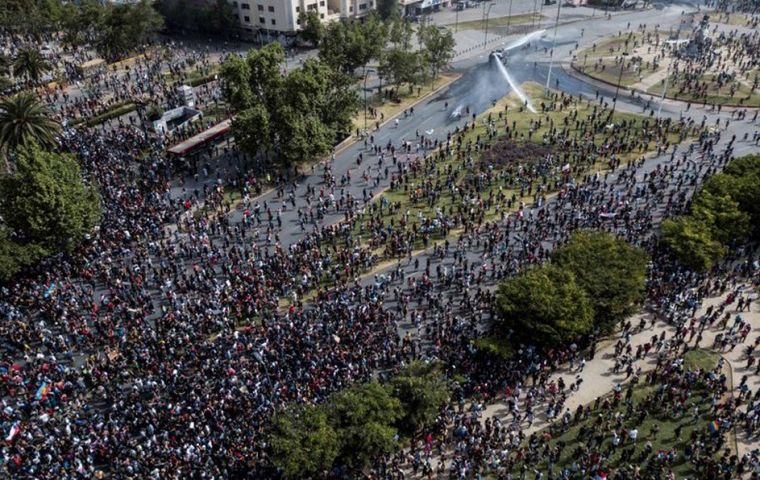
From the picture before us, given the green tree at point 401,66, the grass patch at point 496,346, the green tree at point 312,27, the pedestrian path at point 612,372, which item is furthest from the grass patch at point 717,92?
the grass patch at point 496,346

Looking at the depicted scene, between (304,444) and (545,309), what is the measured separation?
16218 millimetres

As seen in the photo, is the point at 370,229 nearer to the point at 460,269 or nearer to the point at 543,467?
the point at 460,269

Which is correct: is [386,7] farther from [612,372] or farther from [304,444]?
[304,444]

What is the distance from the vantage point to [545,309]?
114 ft

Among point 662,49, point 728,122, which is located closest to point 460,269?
point 728,122

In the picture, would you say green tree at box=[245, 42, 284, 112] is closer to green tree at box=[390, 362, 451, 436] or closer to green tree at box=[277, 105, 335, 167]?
green tree at box=[277, 105, 335, 167]

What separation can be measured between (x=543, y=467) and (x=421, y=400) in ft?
23.8

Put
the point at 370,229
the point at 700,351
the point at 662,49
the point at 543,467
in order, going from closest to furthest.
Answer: the point at 543,467, the point at 700,351, the point at 370,229, the point at 662,49

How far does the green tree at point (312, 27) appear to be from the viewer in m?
92.4

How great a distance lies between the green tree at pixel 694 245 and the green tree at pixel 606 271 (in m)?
4.23

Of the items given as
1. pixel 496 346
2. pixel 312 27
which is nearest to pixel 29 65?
pixel 312 27

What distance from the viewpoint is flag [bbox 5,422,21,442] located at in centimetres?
3100

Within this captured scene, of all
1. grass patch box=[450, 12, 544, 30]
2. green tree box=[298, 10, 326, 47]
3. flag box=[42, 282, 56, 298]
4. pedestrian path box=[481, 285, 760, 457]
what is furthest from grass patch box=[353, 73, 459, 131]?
pedestrian path box=[481, 285, 760, 457]

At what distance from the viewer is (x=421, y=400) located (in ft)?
101
